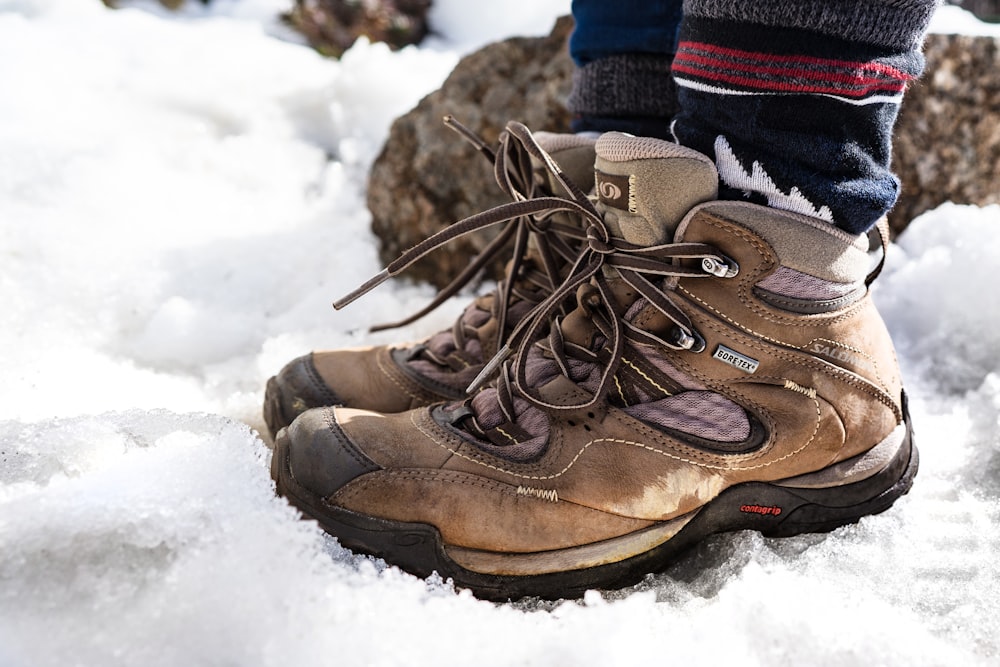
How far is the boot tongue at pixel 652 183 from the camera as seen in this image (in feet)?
2.56

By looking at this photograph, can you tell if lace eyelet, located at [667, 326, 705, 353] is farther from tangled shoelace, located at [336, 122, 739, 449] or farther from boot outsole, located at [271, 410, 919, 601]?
boot outsole, located at [271, 410, 919, 601]

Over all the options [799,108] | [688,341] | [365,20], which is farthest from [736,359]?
[365,20]

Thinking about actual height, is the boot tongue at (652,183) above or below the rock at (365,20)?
above

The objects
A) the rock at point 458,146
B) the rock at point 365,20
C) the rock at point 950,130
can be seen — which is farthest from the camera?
the rock at point 365,20

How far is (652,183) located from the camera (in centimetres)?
79

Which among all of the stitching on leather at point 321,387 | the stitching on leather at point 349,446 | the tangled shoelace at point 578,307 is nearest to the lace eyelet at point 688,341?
the tangled shoelace at point 578,307

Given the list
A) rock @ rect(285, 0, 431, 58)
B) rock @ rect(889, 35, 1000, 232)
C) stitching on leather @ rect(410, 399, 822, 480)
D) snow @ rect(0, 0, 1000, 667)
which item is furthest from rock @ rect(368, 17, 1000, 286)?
rock @ rect(285, 0, 431, 58)

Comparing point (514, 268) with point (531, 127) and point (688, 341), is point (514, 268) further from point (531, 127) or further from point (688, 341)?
point (531, 127)

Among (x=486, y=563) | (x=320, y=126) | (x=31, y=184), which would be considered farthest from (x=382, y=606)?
(x=320, y=126)

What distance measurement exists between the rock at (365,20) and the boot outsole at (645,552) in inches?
138

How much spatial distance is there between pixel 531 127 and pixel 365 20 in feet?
9.16

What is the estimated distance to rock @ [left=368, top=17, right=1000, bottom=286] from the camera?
1.53 metres

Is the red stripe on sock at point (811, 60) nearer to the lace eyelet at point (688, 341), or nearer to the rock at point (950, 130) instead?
the lace eyelet at point (688, 341)

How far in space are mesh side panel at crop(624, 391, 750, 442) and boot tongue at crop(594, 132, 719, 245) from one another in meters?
0.18
